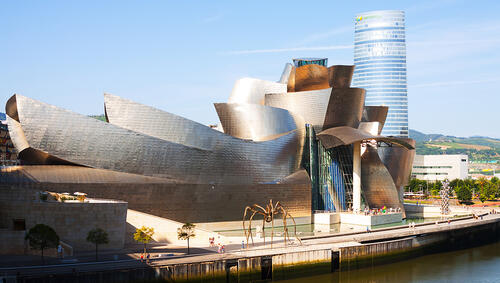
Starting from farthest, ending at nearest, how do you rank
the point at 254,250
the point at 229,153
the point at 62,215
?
the point at 229,153, the point at 254,250, the point at 62,215

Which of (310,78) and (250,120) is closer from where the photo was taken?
(250,120)

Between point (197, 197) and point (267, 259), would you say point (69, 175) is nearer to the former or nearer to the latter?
point (197, 197)

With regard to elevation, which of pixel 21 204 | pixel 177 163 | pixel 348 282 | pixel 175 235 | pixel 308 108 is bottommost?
pixel 348 282

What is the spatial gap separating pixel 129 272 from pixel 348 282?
499 inches

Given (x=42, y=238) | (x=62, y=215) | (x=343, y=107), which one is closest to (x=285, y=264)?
(x=62, y=215)

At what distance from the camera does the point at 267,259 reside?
29.5m

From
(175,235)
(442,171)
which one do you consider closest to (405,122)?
(442,171)

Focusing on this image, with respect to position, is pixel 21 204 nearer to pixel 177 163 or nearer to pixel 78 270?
pixel 78 270

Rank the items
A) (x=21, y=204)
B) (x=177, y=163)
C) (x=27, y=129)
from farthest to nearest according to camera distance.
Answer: (x=177, y=163), (x=27, y=129), (x=21, y=204)

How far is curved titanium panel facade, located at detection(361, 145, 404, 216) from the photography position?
53.0 m

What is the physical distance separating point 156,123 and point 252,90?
1626 cm

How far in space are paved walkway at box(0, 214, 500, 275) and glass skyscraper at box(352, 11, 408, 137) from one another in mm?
114566

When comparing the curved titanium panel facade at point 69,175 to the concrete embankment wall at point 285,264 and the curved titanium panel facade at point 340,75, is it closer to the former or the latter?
the concrete embankment wall at point 285,264

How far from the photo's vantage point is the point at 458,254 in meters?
41.4
